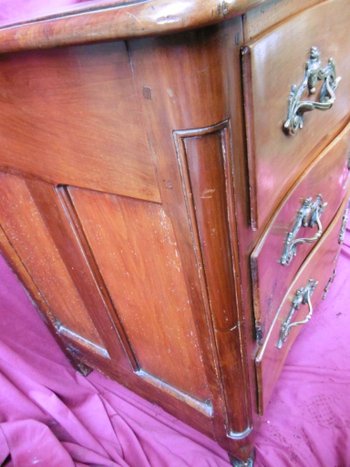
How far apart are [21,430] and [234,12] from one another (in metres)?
1.00

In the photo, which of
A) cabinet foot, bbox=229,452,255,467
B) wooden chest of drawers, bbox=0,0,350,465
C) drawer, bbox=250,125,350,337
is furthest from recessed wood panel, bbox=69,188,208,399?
cabinet foot, bbox=229,452,255,467

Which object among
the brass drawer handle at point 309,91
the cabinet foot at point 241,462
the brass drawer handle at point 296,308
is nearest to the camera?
the brass drawer handle at point 309,91

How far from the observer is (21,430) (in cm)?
88

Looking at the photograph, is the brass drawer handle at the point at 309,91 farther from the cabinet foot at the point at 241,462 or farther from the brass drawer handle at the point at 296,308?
the cabinet foot at the point at 241,462

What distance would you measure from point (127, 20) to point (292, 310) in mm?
623

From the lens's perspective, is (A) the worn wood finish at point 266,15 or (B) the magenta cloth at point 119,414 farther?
(B) the magenta cloth at point 119,414

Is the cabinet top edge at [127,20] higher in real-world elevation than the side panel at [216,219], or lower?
higher

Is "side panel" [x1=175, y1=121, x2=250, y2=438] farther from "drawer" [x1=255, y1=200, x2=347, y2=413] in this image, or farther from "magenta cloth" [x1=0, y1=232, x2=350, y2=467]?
"magenta cloth" [x1=0, y1=232, x2=350, y2=467]

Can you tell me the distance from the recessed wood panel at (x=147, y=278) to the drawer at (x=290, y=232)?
4.4 inches

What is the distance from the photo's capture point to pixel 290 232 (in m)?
0.57

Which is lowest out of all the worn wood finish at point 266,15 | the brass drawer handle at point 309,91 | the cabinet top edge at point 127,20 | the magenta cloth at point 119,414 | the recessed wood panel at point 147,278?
the magenta cloth at point 119,414

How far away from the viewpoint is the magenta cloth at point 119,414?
86cm

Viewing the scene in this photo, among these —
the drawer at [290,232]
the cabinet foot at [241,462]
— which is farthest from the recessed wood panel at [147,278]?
the cabinet foot at [241,462]

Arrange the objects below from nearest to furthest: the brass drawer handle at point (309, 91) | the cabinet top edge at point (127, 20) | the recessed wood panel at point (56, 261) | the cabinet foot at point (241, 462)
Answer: the cabinet top edge at point (127, 20), the brass drawer handle at point (309, 91), the recessed wood panel at point (56, 261), the cabinet foot at point (241, 462)
